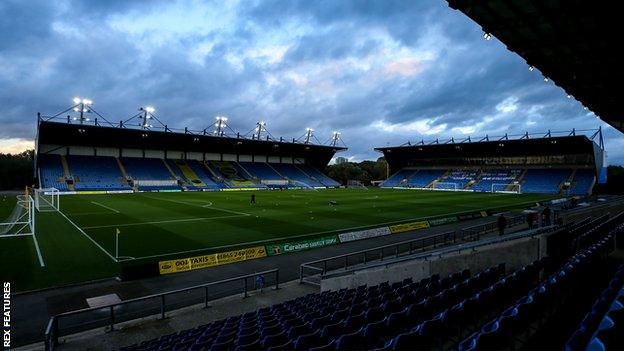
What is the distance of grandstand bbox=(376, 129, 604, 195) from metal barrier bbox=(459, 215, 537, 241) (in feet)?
157

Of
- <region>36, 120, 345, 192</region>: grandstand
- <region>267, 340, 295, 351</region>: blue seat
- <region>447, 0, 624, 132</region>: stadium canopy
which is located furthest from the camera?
<region>36, 120, 345, 192</region>: grandstand

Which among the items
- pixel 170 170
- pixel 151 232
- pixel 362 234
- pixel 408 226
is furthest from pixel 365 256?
pixel 170 170

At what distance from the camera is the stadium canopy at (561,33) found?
8.63 m

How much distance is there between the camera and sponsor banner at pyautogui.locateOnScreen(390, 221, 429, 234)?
27.5 metres

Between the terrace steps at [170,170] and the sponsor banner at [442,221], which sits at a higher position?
the terrace steps at [170,170]

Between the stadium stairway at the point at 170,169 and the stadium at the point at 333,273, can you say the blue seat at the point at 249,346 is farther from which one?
the stadium stairway at the point at 170,169

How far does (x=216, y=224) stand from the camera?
2969 centimetres

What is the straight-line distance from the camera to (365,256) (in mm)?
17375

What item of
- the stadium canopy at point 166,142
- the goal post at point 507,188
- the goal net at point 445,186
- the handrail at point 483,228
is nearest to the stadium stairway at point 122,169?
the stadium canopy at point 166,142

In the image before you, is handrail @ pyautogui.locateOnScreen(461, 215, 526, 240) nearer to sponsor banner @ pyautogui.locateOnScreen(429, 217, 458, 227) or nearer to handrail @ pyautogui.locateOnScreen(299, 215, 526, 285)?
handrail @ pyautogui.locateOnScreen(299, 215, 526, 285)

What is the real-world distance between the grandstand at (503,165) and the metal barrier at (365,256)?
5919cm

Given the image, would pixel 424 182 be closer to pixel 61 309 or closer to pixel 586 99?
pixel 586 99

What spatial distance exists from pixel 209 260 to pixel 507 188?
72.6 m

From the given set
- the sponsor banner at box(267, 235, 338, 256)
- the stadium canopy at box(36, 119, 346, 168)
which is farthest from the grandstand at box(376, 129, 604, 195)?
the sponsor banner at box(267, 235, 338, 256)
